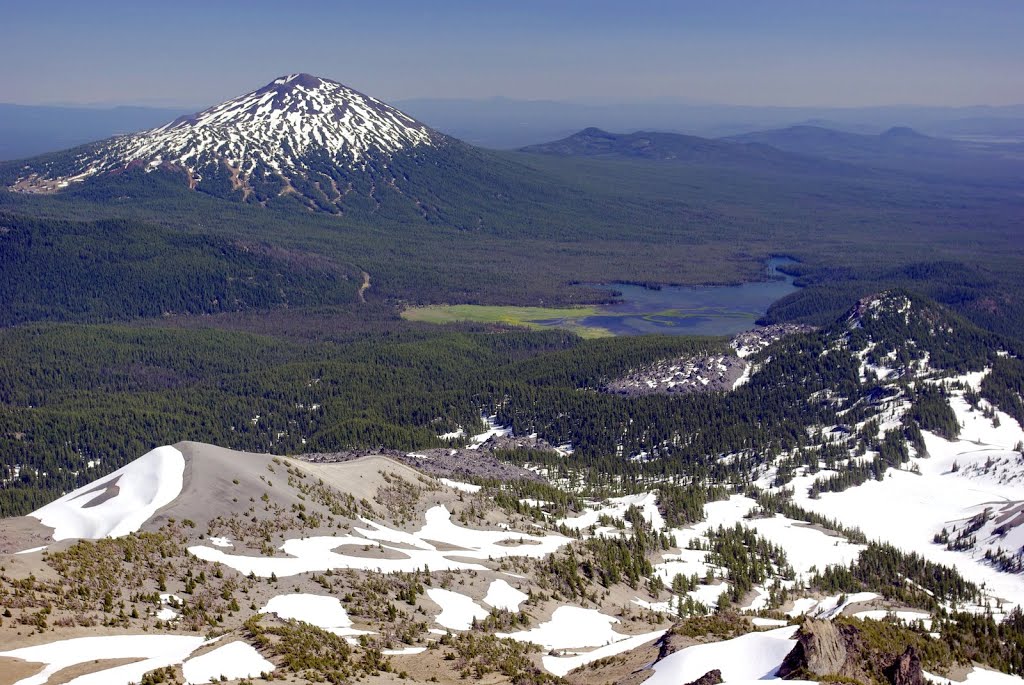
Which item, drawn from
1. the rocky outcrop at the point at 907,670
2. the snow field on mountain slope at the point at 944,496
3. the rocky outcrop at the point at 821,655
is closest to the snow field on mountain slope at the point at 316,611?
the rocky outcrop at the point at 821,655

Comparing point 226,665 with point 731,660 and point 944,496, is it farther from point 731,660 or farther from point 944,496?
point 944,496

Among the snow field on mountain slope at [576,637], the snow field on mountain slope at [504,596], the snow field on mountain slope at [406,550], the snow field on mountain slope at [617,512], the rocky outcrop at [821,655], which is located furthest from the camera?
the snow field on mountain slope at [617,512]

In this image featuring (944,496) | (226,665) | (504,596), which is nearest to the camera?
(226,665)

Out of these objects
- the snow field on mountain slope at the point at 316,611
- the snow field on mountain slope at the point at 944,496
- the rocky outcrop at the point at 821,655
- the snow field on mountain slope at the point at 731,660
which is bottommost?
the snow field on mountain slope at the point at 944,496

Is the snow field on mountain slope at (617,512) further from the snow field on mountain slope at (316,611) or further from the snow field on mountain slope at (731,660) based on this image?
the snow field on mountain slope at (731,660)

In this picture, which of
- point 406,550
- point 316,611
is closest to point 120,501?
point 406,550

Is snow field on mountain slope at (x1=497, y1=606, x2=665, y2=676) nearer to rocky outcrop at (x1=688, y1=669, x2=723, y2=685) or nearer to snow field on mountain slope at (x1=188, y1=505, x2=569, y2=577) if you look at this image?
snow field on mountain slope at (x1=188, y1=505, x2=569, y2=577)

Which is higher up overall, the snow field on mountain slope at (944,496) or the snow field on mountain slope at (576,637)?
the snow field on mountain slope at (576,637)
